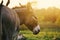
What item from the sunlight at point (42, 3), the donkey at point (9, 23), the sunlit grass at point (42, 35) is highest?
the sunlight at point (42, 3)

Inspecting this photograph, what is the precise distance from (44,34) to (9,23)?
14.9 inches

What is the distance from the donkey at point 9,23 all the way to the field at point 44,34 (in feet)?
0.34

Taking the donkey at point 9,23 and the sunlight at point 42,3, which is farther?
the sunlight at point 42,3

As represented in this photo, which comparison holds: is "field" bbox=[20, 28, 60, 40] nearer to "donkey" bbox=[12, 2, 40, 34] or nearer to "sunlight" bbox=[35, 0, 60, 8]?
"donkey" bbox=[12, 2, 40, 34]

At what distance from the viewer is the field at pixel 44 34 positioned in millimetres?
1905

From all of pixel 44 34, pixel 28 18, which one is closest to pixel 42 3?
pixel 28 18

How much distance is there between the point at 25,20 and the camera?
1.93 m

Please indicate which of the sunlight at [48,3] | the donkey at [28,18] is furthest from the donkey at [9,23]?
the sunlight at [48,3]

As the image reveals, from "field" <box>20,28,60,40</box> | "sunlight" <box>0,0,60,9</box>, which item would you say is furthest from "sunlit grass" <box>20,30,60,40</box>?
"sunlight" <box>0,0,60,9</box>

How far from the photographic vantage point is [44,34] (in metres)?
1.92

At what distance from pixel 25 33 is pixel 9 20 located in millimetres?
218

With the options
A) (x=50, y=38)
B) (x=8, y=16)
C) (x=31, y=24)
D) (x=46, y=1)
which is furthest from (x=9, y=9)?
(x=50, y=38)

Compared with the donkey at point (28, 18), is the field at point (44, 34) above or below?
below

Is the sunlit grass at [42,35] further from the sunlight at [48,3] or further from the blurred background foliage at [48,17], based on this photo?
the sunlight at [48,3]
